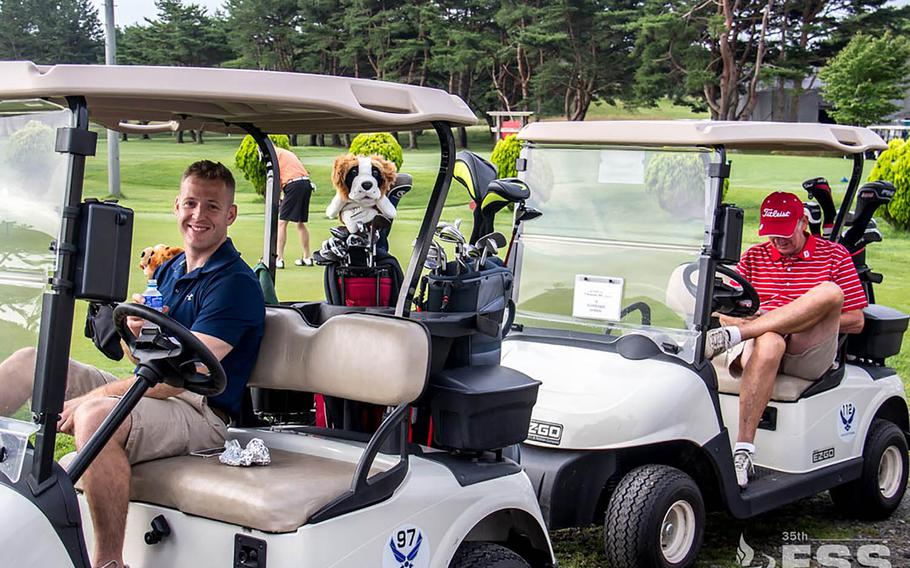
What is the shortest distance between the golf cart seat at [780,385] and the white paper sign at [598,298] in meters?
0.51

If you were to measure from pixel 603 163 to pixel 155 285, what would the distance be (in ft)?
6.99

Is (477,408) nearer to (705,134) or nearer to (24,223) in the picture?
(24,223)

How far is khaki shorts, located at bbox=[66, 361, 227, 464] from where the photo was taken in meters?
2.81

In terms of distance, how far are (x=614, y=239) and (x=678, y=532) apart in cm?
130

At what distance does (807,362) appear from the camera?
4.71 m

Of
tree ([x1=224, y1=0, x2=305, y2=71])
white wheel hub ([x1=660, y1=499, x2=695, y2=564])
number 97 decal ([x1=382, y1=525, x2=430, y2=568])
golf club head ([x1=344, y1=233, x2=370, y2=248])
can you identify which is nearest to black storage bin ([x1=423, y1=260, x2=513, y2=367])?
golf club head ([x1=344, y1=233, x2=370, y2=248])

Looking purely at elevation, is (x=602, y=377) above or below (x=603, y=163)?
below

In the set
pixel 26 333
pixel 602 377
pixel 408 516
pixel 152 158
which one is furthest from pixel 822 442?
pixel 152 158

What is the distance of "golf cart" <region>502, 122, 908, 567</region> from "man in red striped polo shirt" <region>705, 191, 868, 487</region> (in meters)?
0.09

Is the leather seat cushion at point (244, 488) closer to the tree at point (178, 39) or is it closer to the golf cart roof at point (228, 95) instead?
the golf cart roof at point (228, 95)

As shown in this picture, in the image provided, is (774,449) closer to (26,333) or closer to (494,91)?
(26,333)

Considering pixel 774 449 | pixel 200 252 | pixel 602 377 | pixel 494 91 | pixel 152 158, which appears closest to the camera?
pixel 200 252

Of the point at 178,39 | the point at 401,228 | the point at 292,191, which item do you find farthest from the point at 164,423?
the point at 178,39

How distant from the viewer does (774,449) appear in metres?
4.64
